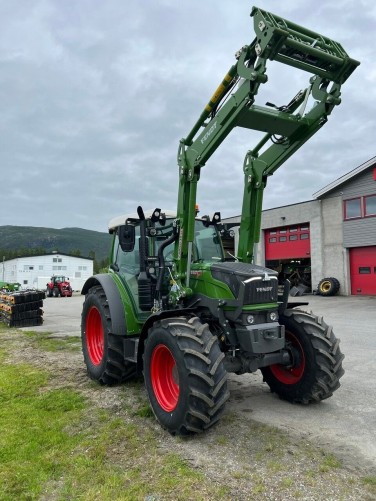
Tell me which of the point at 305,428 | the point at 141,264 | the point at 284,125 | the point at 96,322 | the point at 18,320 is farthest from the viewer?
the point at 18,320

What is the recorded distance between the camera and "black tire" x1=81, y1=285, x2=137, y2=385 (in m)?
5.38

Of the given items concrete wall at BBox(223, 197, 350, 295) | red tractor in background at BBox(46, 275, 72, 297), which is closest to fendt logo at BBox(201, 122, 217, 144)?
concrete wall at BBox(223, 197, 350, 295)

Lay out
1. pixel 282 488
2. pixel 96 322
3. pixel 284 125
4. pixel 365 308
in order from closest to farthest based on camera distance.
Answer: pixel 282 488
pixel 284 125
pixel 96 322
pixel 365 308

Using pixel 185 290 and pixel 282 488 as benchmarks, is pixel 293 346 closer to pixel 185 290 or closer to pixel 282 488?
pixel 185 290

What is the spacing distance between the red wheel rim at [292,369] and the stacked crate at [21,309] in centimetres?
1031

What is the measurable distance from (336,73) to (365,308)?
43.7 feet

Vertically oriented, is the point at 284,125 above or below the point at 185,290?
above

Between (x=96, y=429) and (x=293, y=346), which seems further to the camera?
(x=293, y=346)

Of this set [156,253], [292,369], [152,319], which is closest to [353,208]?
[292,369]

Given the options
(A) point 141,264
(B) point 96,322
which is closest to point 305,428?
(A) point 141,264

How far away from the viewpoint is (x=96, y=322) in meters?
6.38

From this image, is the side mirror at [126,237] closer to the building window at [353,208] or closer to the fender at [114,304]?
the fender at [114,304]

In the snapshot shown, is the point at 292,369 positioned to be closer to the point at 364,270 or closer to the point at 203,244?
the point at 203,244

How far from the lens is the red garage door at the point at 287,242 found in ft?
78.0
